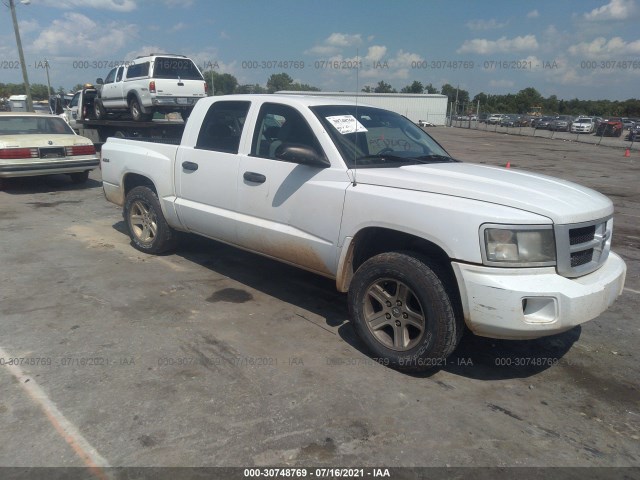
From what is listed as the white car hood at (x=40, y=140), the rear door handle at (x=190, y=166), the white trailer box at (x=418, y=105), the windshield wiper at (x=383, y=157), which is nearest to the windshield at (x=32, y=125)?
the white car hood at (x=40, y=140)

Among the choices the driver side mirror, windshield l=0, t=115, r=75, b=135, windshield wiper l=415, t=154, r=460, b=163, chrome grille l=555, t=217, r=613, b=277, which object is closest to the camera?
chrome grille l=555, t=217, r=613, b=277

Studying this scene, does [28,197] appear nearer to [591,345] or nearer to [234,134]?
[234,134]

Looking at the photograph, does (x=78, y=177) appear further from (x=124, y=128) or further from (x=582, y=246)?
(x=582, y=246)

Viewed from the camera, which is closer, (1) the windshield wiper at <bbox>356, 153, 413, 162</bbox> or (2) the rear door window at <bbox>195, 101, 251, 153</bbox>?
(1) the windshield wiper at <bbox>356, 153, 413, 162</bbox>

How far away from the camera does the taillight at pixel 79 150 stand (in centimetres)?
1054

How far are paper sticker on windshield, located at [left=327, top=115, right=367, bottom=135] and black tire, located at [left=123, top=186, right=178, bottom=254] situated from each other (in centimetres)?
252

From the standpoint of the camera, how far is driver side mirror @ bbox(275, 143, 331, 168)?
13.0 ft

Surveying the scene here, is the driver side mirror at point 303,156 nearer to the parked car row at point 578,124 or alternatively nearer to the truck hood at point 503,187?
the truck hood at point 503,187

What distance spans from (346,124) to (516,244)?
1858 mm

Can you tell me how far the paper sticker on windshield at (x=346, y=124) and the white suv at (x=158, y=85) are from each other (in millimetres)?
10944

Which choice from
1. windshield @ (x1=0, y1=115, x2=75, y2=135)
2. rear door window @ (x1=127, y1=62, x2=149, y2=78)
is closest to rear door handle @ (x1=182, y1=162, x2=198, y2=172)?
windshield @ (x1=0, y1=115, x2=75, y2=135)

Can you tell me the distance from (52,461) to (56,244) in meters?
4.68

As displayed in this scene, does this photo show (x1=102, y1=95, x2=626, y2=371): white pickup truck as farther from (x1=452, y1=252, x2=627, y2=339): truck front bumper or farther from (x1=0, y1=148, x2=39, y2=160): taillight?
(x1=0, y1=148, x2=39, y2=160): taillight

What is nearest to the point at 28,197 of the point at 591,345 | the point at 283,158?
the point at 283,158
